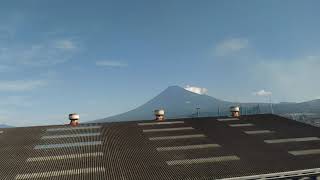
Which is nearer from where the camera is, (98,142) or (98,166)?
(98,166)

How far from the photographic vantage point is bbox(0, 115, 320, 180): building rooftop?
137 ft

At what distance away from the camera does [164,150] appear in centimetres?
4891

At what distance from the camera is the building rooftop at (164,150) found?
41781 millimetres

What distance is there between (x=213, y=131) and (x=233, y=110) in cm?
1475

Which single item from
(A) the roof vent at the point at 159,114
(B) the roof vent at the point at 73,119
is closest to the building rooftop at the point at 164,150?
(B) the roof vent at the point at 73,119

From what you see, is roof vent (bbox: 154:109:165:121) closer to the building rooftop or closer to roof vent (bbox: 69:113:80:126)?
the building rooftop

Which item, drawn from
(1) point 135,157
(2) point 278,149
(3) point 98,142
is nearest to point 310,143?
(2) point 278,149

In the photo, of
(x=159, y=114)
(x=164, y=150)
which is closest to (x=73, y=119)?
(x=159, y=114)

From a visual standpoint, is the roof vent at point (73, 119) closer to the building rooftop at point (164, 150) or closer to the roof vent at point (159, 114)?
the building rooftop at point (164, 150)

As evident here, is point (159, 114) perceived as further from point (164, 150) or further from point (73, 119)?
point (164, 150)

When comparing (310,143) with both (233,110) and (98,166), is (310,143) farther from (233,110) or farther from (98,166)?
(98,166)

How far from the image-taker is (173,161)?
45094mm

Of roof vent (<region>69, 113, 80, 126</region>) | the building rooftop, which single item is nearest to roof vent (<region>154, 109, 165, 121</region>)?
the building rooftop

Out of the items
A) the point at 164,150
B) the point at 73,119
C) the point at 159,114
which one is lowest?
the point at 164,150
